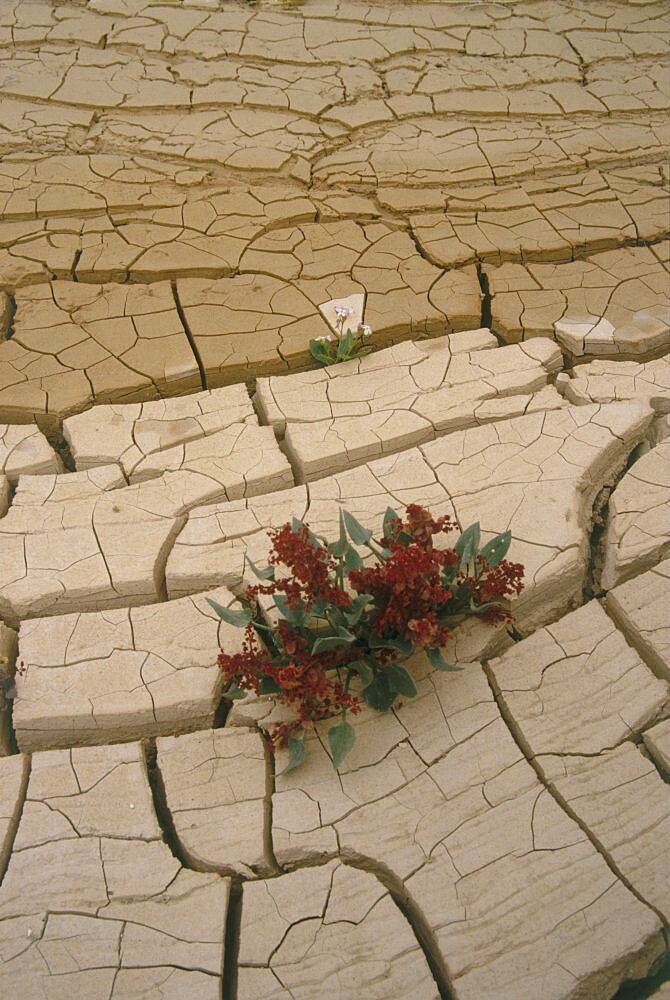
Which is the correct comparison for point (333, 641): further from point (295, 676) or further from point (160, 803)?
point (160, 803)

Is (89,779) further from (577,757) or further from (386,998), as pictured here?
(577,757)

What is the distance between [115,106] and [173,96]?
15.8 inches

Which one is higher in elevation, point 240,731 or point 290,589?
point 290,589

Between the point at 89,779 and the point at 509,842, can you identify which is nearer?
the point at 509,842

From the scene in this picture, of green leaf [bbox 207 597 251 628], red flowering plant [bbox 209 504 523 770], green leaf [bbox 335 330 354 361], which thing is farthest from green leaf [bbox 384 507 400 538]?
green leaf [bbox 335 330 354 361]

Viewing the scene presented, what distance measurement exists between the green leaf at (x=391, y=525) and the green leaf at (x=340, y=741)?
638mm

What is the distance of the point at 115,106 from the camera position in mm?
5328

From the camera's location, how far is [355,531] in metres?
2.54

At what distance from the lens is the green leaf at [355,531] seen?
252 centimetres

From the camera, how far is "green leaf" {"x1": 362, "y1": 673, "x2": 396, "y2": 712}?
7.72ft

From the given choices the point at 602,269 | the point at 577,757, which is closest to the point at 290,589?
the point at 577,757

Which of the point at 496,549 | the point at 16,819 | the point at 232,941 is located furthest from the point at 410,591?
the point at 16,819

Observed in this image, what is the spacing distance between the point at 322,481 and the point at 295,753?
1151 millimetres

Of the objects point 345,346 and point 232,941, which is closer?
point 232,941
